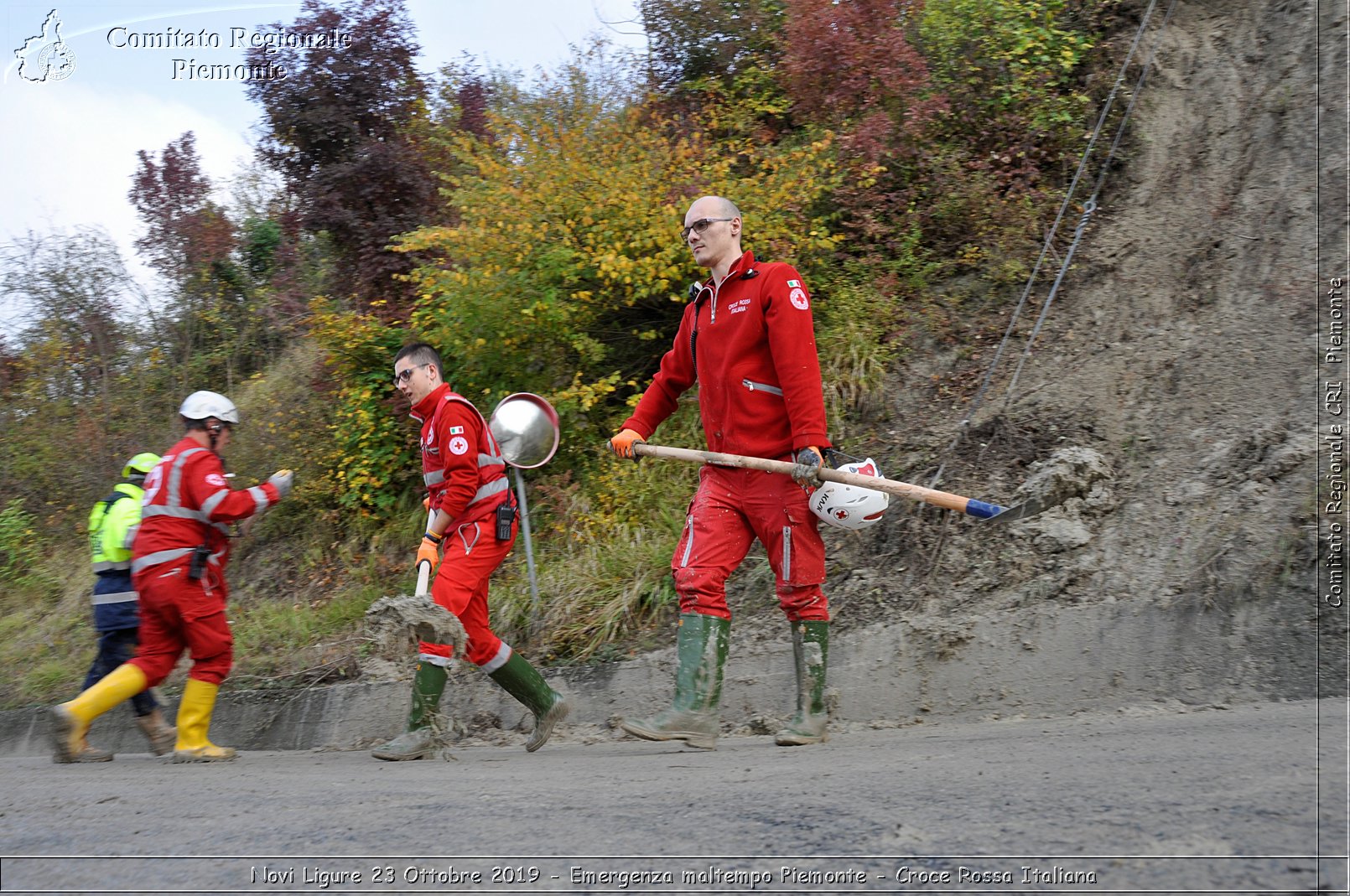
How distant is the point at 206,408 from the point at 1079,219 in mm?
5969

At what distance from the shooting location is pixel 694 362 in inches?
208

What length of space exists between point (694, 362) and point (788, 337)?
26.8 inches

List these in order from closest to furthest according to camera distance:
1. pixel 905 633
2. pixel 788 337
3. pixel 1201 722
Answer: pixel 1201 722, pixel 788 337, pixel 905 633

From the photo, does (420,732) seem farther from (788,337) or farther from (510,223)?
(510,223)

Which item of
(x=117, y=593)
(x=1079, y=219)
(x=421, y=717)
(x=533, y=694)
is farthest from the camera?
(x=1079, y=219)

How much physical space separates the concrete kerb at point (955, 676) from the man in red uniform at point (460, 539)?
2.02ft

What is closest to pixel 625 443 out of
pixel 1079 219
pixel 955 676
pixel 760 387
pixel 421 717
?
pixel 760 387

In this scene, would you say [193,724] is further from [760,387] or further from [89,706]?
[760,387]

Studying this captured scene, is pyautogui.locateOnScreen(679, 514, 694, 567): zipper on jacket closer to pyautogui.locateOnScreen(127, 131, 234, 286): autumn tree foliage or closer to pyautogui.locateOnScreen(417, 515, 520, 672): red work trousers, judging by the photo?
pyautogui.locateOnScreen(417, 515, 520, 672): red work trousers

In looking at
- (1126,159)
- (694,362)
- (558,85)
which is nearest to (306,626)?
(694,362)

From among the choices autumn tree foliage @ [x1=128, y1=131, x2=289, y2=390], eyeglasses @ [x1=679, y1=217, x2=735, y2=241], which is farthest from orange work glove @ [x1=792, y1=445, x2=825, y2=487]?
autumn tree foliage @ [x1=128, y1=131, x2=289, y2=390]

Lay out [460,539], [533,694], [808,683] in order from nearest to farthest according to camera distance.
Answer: [808,683], [460,539], [533,694]

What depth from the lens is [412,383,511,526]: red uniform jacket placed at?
5.23 meters

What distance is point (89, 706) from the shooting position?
5719mm
